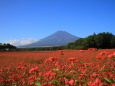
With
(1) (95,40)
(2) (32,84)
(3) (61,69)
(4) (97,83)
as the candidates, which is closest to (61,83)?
(2) (32,84)

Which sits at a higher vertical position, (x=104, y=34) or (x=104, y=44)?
(x=104, y=34)

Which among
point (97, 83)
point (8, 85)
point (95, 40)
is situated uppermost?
point (95, 40)

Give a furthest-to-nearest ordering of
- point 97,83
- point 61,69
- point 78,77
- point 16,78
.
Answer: point 61,69
point 16,78
point 78,77
point 97,83

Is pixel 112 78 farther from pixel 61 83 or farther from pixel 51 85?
pixel 51 85

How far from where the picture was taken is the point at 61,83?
3.61 metres

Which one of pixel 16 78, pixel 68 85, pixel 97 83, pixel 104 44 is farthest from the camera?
pixel 104 44

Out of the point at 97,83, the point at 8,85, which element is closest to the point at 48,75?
the point at 8,85

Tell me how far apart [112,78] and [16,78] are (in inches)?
103

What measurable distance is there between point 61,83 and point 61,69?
131 centimetres

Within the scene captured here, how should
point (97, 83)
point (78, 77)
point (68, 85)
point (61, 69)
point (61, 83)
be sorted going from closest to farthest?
point (97, 83) → point (68, 85) → point (61, 83) → point (78, 77) → point (61, 69)

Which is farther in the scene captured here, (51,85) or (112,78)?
(112,78)

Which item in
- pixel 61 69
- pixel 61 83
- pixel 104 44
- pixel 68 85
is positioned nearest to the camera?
pixel 68 85

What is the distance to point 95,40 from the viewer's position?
40.5 metres

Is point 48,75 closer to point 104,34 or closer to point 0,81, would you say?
point 0,81
